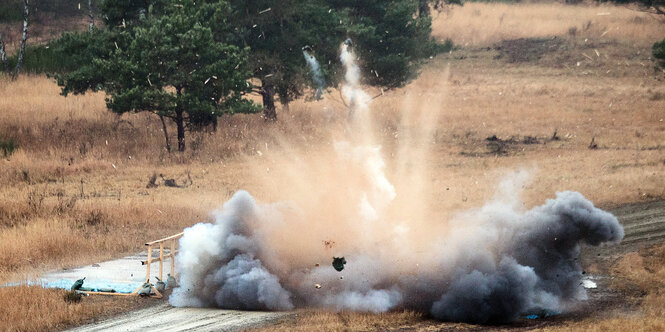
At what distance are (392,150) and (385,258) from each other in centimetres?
2157

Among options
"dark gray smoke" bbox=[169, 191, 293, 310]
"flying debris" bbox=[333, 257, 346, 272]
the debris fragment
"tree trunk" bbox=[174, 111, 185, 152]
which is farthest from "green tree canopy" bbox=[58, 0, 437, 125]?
the debris fragment

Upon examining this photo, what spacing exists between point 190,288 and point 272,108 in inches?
1112

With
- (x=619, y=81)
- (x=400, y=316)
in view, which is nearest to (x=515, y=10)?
(x=619, y=81)

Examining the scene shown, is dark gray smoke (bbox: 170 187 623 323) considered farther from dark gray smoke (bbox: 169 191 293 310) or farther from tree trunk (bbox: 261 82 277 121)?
tree trunk (bbox: 261 82 277 121)

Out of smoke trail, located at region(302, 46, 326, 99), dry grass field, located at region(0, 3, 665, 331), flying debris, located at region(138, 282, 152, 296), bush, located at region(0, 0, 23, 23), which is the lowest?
flying debris, located at region(138, 282, 152, 296)

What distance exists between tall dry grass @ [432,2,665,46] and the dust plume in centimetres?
4908

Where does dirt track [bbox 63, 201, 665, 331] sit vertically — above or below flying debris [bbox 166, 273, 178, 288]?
below

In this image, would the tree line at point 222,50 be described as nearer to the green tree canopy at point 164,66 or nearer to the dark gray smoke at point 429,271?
the green tree canopy at point 164,66

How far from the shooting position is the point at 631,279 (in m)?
23.7

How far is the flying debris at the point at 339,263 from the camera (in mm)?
21716

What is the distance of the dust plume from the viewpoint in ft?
67.2

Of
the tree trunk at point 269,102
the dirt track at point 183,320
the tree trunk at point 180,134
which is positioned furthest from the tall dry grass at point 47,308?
the tree trunk at point 269,102

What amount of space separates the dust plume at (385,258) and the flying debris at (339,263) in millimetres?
151

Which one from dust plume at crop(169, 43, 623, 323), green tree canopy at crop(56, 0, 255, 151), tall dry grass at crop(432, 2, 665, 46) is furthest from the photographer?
tall dry grass at crop(432, 2, 665, 46)
